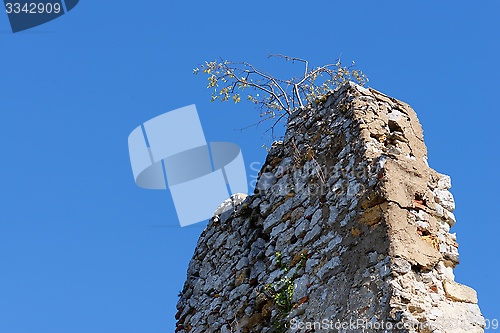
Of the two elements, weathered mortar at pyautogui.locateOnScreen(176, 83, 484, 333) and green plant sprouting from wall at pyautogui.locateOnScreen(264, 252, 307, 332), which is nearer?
weathered mortar at pyautogui.locateOnScreen(176, 83, 484, 333)

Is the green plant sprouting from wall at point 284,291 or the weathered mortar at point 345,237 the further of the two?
the green plant sprouting from wall at point 284,291

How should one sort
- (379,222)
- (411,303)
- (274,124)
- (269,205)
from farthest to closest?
(274,124) < (269,205) < (379,222) < (411,303)

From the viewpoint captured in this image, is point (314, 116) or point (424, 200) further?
point (314, 116)

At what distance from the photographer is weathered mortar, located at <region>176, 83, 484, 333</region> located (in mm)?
4152

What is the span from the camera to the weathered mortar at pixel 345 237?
163 inches

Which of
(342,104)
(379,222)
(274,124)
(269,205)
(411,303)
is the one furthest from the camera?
(274,124)

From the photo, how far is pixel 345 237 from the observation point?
4.58 metres

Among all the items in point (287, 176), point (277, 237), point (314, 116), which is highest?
point (314, 116)

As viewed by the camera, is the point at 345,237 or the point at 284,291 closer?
the point at 345,237

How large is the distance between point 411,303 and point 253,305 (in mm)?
1601

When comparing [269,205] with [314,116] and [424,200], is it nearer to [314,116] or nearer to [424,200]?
[314,116]

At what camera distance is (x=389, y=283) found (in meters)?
4.05

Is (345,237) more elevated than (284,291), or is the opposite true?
(345,237)

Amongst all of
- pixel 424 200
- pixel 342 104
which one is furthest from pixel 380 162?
pixel 342 104
